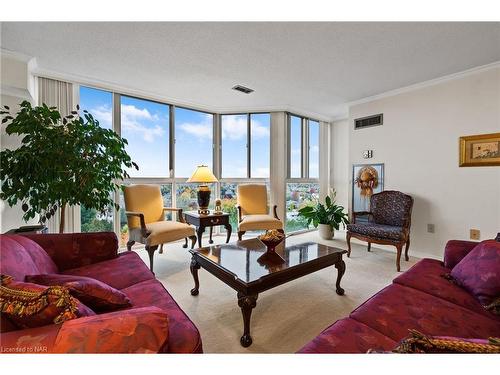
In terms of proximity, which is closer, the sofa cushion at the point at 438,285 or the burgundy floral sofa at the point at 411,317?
the burgundy floral sofa at the point at 411,317

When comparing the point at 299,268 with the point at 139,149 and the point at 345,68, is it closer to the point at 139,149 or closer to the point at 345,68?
the point at 345,68

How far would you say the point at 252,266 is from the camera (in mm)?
1862

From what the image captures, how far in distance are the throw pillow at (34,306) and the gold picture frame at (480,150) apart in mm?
4150

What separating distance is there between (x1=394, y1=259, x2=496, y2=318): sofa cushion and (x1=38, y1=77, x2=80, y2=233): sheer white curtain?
12.5 ft

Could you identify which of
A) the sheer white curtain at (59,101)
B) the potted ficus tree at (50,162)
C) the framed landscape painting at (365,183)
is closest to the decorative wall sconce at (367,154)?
the framed landscape painting at (365,183)

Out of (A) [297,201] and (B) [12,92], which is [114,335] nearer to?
(B) [12,92]

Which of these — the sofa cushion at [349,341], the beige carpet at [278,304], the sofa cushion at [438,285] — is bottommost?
the beige carpet at [278,304]

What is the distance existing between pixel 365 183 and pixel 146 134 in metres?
3.86

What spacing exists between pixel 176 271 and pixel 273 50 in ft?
9.05

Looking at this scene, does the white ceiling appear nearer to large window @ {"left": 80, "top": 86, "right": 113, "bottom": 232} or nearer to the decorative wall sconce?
large window @ {"left": 80, "top": 86, "right": 113, "bottom": 232}

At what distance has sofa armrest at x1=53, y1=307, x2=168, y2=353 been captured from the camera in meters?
0.70

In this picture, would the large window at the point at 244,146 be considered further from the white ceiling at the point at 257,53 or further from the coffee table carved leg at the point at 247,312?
the coffee table carved leg at the point at 247,312

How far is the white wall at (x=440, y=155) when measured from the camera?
9.52ft
